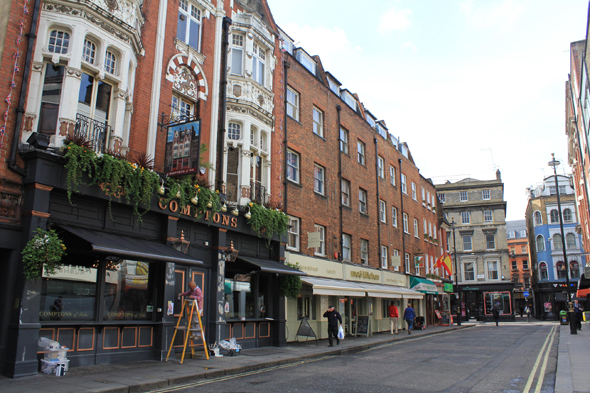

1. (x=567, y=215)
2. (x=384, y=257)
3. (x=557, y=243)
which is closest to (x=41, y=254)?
(x=384, y=257)

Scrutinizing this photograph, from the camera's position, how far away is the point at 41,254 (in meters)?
9.04

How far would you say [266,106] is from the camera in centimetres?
1817

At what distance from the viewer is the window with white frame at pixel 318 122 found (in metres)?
23.9

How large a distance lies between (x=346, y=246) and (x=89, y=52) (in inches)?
670

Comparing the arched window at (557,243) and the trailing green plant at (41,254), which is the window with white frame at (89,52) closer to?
the trailing green plant at (41,254)

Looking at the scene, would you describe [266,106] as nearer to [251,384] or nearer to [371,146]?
[251,384]

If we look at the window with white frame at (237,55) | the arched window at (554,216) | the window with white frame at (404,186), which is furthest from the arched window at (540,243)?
the window with white frame at (237,55)

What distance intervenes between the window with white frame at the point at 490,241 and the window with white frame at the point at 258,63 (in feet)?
166

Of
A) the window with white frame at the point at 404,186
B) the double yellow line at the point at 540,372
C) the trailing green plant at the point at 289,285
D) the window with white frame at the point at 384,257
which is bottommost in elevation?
the double yellow line at the point at 540,372

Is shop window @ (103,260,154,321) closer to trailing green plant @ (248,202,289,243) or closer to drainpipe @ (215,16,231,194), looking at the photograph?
drainpipe @ (215,16,231,194)

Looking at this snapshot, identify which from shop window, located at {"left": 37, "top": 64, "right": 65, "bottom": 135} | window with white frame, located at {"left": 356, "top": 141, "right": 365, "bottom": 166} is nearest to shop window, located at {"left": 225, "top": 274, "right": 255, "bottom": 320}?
shop window, located at {"left": 37, "top": 64, "right": 65, "bottom": 135}

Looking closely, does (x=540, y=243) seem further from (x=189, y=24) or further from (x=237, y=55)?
(x=189, y=24)

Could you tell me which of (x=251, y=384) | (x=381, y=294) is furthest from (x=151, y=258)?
(x=381, y=294)

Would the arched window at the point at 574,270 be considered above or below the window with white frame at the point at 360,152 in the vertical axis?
below
